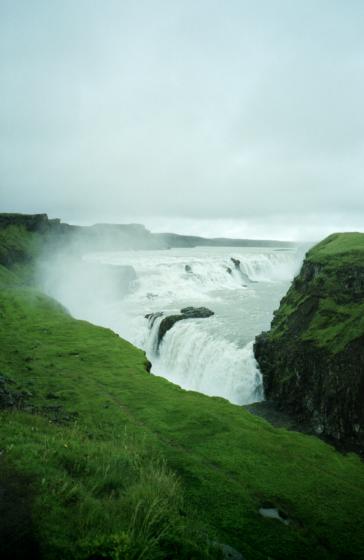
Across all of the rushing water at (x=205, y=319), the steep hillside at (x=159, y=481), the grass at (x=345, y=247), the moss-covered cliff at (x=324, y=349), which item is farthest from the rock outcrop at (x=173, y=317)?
the steep hillside at (x=159, y=481)

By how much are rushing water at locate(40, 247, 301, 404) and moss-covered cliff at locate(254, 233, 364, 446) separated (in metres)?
3.25

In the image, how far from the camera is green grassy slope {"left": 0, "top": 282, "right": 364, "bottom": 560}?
21.0 feet

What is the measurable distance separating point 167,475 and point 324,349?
1636 centimetres

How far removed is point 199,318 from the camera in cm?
4138

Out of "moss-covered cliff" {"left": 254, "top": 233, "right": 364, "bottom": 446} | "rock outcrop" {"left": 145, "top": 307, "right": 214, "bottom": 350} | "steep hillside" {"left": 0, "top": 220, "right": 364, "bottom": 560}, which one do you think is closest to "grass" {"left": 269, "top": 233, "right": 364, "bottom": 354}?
"moss-covered cliff" {"left": 254, "top": 233, "right": 364, "bottom": 446}

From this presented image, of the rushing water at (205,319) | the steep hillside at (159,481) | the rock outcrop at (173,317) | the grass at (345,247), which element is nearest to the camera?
the steep hillside at (159,481)

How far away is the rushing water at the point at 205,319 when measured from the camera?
29953 mm

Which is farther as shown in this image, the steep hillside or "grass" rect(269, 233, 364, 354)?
"grass" rect(269, 233, 364, 354)

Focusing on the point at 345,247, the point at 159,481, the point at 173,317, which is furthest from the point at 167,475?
the point at 173,317

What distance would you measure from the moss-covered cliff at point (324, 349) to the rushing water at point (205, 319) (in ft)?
10.7

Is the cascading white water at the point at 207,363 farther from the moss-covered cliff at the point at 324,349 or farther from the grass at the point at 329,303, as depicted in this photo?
the grass at the point at 329,303

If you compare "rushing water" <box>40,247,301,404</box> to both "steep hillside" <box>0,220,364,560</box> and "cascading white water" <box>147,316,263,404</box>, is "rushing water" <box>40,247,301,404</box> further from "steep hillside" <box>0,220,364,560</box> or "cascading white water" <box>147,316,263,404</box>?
"steep hillside" <box>0,220,364,560</box>

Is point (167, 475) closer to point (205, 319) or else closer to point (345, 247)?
point (345, 247)

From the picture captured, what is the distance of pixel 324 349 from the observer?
22.7 metres
